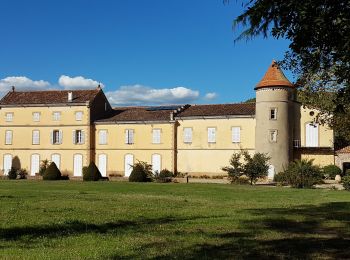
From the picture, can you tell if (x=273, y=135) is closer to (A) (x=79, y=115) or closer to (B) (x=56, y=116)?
(A) (x=79, y=115)

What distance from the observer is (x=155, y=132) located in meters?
50.4

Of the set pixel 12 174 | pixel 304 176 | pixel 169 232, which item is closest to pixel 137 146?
pixel 12 174

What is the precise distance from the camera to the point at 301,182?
34.9 meters

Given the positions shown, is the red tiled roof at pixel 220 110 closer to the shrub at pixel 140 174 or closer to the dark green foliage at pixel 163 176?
the dark green foliage at pixel 163 176

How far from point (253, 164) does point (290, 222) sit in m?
25.6

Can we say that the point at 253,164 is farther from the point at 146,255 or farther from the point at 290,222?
the point at 146,255

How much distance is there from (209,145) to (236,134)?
9.39 feet

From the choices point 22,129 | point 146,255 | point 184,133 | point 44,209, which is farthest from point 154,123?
point 146,255

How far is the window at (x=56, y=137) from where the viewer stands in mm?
53031

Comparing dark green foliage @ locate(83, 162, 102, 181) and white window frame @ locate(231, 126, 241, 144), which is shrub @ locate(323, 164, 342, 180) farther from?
dark green foliage @ locate(83, 162, 102, 181)

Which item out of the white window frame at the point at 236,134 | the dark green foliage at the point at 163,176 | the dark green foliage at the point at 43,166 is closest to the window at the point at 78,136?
the dark green foliage at the point at 43,166

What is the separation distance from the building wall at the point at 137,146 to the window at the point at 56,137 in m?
3.92

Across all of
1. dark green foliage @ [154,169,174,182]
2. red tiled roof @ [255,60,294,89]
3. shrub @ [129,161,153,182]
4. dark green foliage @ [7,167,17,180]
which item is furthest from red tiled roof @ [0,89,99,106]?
red tiled roof @ [255,60,294,89]

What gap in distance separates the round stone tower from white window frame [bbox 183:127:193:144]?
23.8 feet
